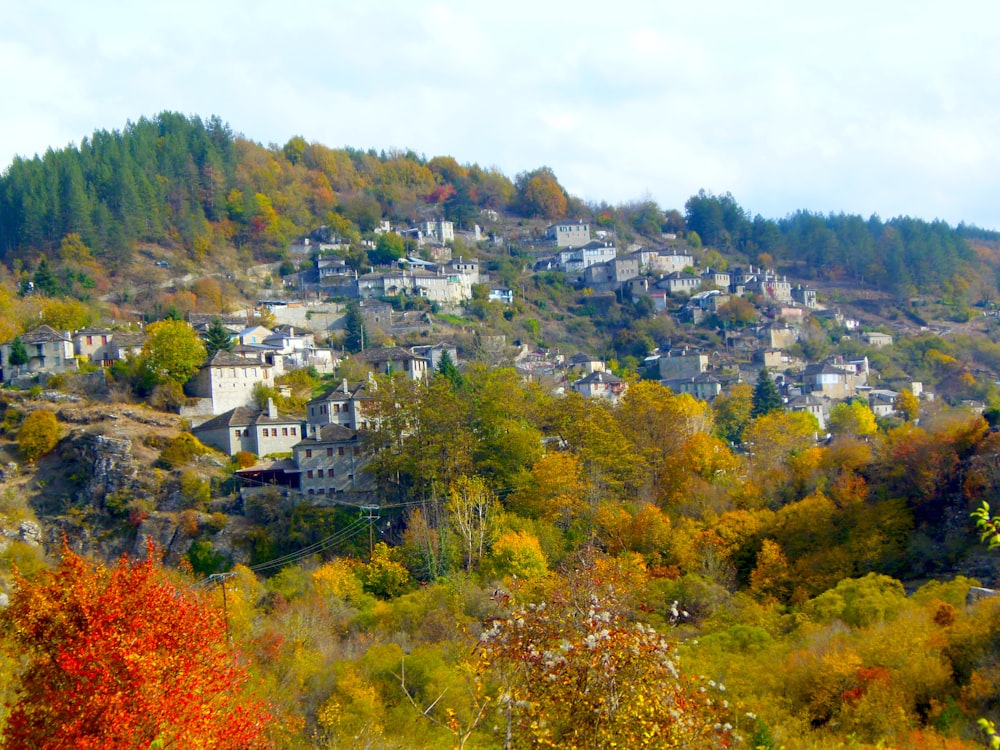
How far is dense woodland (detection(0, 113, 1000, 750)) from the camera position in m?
12.7

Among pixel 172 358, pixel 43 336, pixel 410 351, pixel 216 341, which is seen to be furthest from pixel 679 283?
pixel 43 336

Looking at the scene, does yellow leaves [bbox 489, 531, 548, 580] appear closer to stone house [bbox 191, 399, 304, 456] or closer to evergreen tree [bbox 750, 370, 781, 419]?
stone house [bbox 191, 399, 304, 456]

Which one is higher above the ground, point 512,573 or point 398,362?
point 398,362

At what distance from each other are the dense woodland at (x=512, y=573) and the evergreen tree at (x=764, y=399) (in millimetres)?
166

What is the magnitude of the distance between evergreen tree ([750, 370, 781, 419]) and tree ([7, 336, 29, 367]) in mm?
35551

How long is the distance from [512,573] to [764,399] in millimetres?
27170

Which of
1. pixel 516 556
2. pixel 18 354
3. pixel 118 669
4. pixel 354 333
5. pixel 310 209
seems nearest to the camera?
pixel 118 669

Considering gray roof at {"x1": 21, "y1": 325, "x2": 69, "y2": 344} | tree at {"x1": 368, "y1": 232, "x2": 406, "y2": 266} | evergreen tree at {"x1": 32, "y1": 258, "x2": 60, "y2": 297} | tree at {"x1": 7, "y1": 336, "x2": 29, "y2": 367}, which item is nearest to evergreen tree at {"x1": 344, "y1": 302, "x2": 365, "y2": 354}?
gray roof at {"x1": 21, "y1": 325, "x2": 69, "y2": 344}

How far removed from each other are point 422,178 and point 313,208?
19.9 meters

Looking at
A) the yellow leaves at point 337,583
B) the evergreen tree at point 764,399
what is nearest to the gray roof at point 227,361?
A: the yellow leaves at point 337,583

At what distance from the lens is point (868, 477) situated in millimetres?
35000

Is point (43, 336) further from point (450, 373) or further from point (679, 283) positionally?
point (679, 283)

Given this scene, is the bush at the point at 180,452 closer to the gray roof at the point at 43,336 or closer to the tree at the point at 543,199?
the gray roof at the point at 43,336

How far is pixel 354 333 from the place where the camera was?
61781 mm
